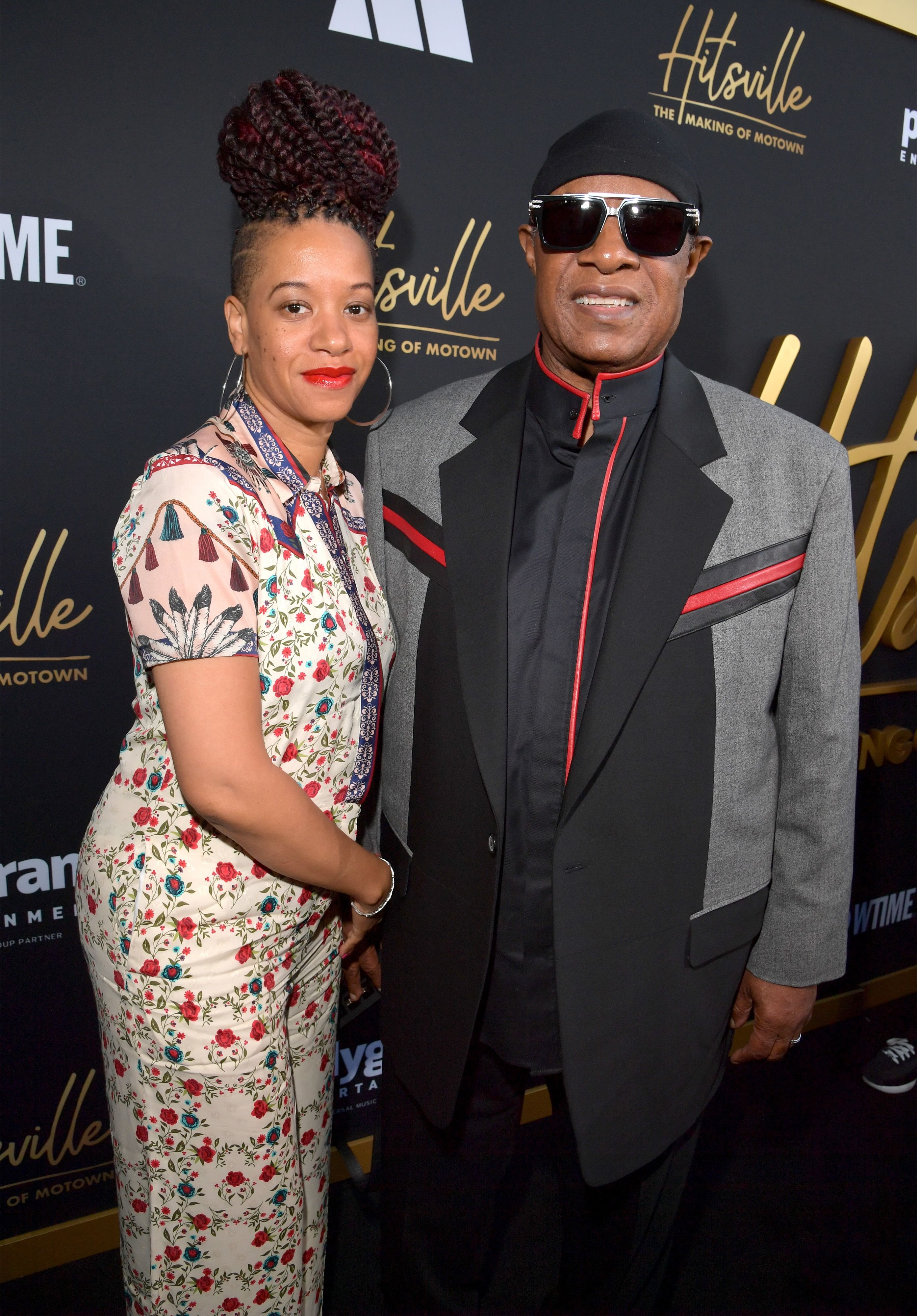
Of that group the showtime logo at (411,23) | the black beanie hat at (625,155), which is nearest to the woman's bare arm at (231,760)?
the black beanie hat at (625,155)

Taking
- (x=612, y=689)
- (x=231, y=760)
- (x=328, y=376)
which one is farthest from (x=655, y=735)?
(x=328, y=376)

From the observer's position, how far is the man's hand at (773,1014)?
1667 millimetres

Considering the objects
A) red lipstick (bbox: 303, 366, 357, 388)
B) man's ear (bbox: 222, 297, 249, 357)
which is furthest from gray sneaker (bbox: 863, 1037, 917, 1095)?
man's ear (bbox: 222, 297, 249, 357)

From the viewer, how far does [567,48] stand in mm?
2197

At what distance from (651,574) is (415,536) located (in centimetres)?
42

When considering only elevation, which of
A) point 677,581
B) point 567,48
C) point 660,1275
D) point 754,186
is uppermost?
point 567,48

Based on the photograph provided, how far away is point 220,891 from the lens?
1.35m

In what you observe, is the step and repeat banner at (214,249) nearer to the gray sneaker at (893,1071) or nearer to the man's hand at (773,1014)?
the man's hand at (773,1014)

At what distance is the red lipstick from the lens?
139 cm

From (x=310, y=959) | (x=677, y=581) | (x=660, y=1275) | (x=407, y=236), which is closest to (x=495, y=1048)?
(x=310, y=959)

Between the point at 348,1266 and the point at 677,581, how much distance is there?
6.15 ft

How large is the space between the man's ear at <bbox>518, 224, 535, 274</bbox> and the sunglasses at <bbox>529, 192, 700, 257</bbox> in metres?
0.09

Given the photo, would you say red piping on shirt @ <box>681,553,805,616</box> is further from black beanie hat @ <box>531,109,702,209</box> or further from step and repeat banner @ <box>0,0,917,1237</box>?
black beanie hat @ <box>531,109,702,209</box>

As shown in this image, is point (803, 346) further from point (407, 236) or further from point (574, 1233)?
point (574, 1233)
